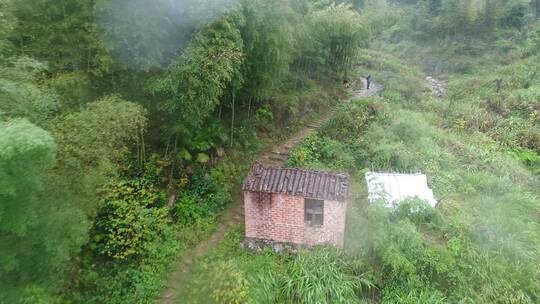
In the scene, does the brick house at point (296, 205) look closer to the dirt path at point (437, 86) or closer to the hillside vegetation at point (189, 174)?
the hillside vegetation at point (189, 174)

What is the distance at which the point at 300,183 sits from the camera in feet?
28.2

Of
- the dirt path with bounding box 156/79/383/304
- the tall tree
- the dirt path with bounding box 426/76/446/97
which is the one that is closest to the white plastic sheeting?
the dirt path with bounding box 156/79/383/304

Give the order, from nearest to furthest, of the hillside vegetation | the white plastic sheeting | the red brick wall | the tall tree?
1. the tall tree
2. the hillside vegetation
3. the red brick wall
4. the white plastic sheeting

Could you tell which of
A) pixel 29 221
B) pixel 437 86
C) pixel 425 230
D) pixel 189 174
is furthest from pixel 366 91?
pixel 29 221

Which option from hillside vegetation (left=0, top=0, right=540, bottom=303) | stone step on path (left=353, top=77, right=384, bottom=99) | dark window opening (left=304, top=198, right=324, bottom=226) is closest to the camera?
hillside vegetation (left=0, top=0, right=540, bottom=303)

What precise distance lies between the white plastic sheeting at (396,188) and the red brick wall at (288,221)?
155cm

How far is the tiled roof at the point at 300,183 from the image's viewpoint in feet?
27.4

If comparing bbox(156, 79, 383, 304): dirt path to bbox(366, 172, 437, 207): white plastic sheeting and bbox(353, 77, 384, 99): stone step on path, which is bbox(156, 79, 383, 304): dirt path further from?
bbox(353, 77, 384, 99): stone step on path

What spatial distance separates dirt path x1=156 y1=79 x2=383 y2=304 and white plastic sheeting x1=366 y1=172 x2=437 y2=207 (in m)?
3.70

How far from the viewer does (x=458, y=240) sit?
29.2 ft

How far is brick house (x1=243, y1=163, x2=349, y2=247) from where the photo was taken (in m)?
8.41

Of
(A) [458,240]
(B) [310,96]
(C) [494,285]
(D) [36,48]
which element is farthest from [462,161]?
(D) [36,48]

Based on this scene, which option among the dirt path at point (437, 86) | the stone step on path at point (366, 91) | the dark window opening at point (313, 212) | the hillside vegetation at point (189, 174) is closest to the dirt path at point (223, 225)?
the hillside vegetation at point (189, 174)

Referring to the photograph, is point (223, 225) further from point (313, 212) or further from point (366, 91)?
point (366, 91)
